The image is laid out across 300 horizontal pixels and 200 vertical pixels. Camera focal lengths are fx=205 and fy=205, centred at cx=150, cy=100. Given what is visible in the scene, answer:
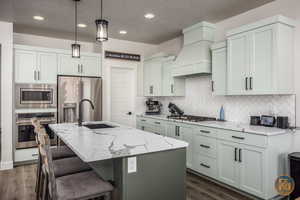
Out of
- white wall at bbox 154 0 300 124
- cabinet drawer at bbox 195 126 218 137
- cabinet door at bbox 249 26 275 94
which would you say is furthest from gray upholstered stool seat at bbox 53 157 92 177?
white wall at bbox 154 0 300 124

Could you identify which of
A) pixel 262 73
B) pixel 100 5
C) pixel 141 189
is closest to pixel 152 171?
pixel 141 189

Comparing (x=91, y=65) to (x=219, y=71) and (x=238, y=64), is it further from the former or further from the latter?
(x=238, y=64)

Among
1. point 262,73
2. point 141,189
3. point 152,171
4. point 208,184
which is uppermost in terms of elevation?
point 262,73

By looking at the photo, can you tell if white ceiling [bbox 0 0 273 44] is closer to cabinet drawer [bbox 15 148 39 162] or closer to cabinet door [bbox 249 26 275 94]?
cabinet door [bbox 249 26 275 94]

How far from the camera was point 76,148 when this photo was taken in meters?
1.74

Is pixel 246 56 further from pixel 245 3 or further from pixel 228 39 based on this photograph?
pixel 245 3

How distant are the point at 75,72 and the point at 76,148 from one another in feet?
11.3

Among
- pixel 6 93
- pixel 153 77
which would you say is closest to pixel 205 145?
pixel 153 77

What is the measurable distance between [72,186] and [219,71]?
2.93m

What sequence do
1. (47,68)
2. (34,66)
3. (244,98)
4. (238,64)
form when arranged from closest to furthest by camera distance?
(238,64) < (244,98) < (34,66) < (47,68)

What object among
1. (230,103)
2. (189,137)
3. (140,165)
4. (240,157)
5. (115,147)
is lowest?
(240,157)

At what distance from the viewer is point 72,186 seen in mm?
1710

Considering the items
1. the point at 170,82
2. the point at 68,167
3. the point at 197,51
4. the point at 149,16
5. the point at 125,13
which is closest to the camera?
the point at 68,167

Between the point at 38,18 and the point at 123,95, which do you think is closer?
the point at 38,18
